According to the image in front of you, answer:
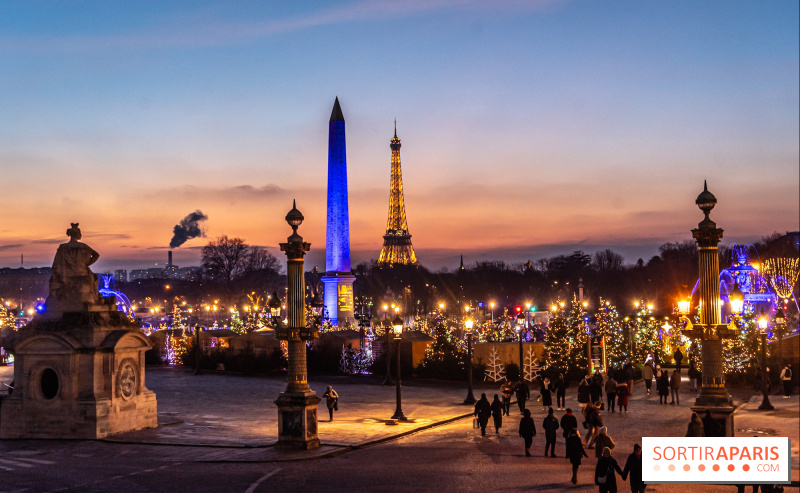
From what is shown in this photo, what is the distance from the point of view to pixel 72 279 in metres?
23.3

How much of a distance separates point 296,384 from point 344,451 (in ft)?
6.39

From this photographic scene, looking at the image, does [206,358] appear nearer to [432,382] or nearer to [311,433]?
[432,382]

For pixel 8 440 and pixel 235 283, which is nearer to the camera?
pixel 8 440

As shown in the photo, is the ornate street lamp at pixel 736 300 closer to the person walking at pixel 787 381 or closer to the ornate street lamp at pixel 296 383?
the person walking at pixel 787 381

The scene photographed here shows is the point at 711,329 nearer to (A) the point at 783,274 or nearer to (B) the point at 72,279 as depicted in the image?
(B) the point at 72,279

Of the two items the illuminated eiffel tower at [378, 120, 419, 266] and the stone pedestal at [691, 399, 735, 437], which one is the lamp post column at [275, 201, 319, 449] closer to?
the stone pedestal at [691, 399, 735, 437]

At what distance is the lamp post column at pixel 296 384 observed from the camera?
65.8 feet

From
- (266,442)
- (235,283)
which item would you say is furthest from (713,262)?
(235,283)

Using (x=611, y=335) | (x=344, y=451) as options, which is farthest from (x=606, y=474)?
(x=611, y=335)

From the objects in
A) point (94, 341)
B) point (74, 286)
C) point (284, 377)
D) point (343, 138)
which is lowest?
point (284, 377)

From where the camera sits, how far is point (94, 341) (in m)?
22.5

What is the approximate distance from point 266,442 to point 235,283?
8369cm

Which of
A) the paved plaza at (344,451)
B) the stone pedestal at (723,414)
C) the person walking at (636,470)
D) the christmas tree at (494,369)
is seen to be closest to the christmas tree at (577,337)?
the christmas tree at (494,369)

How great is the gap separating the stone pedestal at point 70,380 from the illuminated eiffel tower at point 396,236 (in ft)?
425
